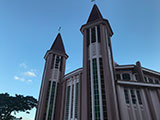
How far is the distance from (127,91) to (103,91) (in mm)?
3249

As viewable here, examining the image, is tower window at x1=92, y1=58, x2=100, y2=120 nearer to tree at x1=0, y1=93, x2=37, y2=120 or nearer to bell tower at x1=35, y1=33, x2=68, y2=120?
bell tower at x1=35, y1=33, x2=68, y2=120

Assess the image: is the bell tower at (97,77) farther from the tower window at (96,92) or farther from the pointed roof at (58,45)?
the pointed roof at (58,45)

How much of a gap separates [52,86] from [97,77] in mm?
10785

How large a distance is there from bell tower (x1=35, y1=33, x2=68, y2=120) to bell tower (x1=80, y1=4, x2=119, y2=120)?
7.11m

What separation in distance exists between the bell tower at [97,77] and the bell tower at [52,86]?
7.11m

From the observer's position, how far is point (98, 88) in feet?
46.7

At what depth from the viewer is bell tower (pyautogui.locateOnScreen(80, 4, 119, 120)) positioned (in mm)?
12859

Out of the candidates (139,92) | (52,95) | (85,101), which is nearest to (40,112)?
(52,95)

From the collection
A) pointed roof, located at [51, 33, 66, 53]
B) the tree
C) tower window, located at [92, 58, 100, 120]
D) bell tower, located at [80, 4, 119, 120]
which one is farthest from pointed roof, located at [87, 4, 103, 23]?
the tree

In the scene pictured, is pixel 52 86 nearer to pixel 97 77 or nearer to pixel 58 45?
pixel 58 45

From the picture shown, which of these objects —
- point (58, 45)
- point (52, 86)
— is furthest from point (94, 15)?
point (52, 86)

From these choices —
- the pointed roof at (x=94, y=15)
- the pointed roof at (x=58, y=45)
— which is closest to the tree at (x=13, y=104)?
the pointed roof at (x=58, y=45)

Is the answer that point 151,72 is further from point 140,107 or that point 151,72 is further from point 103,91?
point 103,91

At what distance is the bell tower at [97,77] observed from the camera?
506 inches
